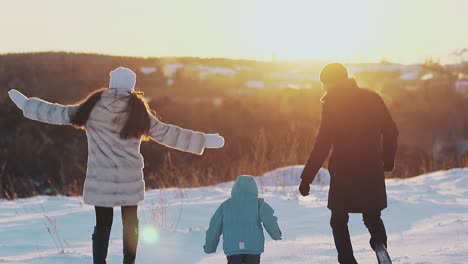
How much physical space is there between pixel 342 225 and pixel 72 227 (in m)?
4.44

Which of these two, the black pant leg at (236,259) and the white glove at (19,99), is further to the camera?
the white glove at (19,99)

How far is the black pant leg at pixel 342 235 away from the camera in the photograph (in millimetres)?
4605

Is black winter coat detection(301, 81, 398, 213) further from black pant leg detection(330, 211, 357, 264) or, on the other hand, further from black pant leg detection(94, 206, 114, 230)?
black pant leg detection(94, 206, 114, 230)

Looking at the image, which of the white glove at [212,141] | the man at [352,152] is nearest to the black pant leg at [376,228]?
the man at [352,152]

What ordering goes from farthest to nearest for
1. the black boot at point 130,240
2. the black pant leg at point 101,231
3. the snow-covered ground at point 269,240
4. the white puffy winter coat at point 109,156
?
the snow-covered ground at point 269,240
the black boot at point 130,240
the black pant leg at point 101,231
the white puffy winter coat at point 109,156

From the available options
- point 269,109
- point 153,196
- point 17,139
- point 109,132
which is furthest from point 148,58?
point 109,132

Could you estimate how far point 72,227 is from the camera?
26.2 ft

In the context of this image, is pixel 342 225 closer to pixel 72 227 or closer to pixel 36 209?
pixel 72 227

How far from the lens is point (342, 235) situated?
462 centimetres

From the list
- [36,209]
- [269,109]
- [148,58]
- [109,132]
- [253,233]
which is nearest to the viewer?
[253,233]

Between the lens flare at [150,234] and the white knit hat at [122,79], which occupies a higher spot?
the white knit hat at [122,79]

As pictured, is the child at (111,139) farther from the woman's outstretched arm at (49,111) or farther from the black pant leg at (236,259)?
the black pant leg at (236,259)

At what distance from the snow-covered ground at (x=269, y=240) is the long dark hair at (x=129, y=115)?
5.88 feet

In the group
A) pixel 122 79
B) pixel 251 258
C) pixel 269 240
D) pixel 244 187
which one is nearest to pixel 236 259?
pixel 251 258
